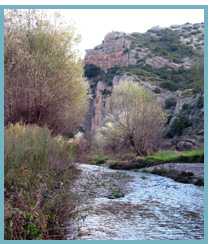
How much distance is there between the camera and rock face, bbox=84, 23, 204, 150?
17833 mm

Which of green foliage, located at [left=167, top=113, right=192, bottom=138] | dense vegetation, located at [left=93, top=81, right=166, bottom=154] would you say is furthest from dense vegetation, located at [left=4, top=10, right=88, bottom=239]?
dense vegetation, located at [left=93, top=81, right=166, bottom=154]

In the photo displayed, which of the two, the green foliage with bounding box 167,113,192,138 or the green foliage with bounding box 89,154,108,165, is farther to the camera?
the green foliage with bounding box 167,113,192,138

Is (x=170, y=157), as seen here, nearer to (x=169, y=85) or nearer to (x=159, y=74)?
(x=169, y=85)

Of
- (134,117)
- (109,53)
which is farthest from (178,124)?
(109,53)

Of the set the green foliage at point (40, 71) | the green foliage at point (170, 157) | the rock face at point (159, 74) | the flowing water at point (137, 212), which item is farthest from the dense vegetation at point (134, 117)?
the green foliage at point (40, 71)

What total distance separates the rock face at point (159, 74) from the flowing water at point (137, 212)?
4.86 m

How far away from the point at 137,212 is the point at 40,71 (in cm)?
448

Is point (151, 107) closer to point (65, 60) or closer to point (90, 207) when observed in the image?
point (65, 60)

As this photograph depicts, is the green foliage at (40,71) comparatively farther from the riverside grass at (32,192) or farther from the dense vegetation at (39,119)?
the riverside grass at (32,192)

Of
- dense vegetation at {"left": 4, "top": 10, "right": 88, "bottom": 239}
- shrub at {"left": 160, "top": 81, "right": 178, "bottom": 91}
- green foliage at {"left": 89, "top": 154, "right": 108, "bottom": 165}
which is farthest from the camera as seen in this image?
shrub at {"left": 160, "top": 81, "right": 178, "bottom": 91}

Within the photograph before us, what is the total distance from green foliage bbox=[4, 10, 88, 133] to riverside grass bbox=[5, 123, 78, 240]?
1847 millimetres

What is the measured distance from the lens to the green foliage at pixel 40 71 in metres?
10.4

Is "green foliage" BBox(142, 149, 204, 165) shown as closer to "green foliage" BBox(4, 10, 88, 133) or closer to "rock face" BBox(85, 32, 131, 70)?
"rock face" BBox(85, 32, 131, 70)

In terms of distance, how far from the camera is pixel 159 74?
24328 mm
